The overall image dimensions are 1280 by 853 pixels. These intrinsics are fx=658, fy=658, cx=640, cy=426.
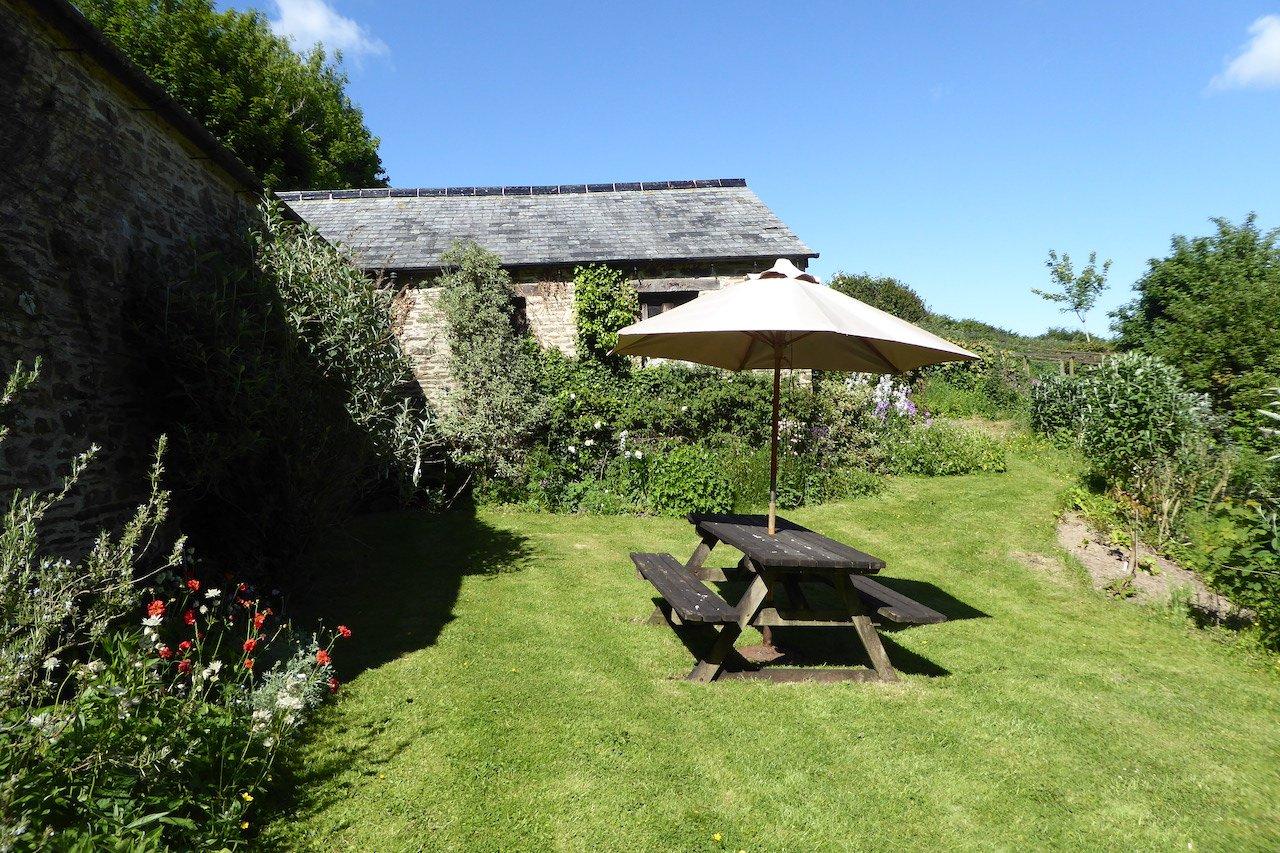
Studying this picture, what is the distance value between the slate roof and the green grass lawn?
24.6ft

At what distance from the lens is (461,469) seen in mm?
10234

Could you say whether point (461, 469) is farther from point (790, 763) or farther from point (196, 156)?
point (790, 763)

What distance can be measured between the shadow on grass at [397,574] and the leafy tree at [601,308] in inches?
161

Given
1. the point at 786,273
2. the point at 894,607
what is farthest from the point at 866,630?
the point at 786,273

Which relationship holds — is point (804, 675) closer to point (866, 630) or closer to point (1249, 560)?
point (866, 630)

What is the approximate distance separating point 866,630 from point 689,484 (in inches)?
193

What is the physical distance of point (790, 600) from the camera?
5.12 metres

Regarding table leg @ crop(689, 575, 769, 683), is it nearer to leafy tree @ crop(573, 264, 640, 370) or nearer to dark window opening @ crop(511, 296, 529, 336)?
leafy tree @ crop(573, 264, 640, 370)

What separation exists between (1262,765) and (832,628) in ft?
8.98

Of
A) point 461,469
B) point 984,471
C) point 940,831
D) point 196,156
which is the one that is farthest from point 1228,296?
point 196,156

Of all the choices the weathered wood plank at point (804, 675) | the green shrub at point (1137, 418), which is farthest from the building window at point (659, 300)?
the weathered wood plank at point (804, 675)

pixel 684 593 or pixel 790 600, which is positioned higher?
pixel 684 593

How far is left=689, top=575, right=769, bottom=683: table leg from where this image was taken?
4332 mm

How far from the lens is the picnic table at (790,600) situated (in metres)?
4.12
